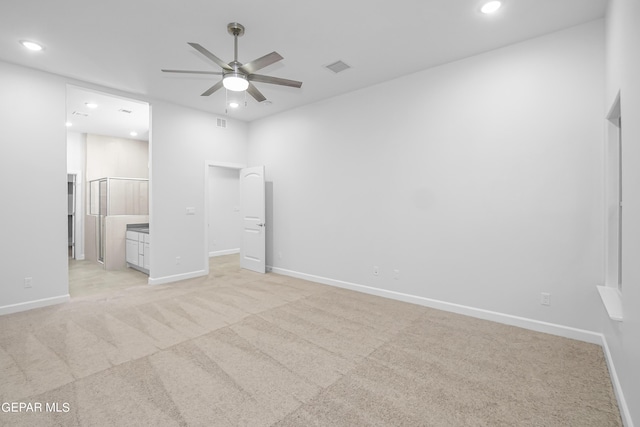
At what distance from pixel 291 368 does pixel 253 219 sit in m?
3.85

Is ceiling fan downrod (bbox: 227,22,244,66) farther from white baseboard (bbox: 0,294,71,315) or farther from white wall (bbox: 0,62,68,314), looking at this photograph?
white baseboard (bbox: 0,294,71,315)

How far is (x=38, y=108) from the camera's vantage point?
3779 millimetres

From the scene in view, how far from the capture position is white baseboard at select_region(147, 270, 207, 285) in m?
4.88

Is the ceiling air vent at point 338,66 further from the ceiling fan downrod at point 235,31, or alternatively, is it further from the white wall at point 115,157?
the white wall at point 115,157

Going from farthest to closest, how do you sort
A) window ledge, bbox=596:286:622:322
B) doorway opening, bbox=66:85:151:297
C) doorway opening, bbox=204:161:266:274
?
doorway opening, bbox=204:161:266:274
doorway opening, bbox=66:85:151:297
window ledge, bbox=596:286:622:322

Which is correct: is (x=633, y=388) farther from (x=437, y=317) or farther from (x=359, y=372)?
(x=437, y=317)

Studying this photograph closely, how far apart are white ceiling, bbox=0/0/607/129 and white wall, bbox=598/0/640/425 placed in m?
0.98

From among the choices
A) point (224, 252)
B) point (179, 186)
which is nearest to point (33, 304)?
point (179, 186)

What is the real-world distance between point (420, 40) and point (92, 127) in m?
6.90

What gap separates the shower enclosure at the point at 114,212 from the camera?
617 centimetres

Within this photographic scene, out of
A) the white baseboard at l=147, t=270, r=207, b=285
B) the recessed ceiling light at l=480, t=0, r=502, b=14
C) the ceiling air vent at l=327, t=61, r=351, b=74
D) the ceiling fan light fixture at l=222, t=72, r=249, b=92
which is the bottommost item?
the white baseboard at l=147, t=270, r=207, b=285

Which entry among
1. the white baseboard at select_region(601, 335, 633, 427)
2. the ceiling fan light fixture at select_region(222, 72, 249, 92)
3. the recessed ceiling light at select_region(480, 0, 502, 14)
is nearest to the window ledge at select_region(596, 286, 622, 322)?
the white baseboard at select_region(601, 335, 633, 427)

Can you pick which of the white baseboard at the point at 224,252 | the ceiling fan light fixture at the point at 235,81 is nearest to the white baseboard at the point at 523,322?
the ceiling fan light fixture at the point at 235,81

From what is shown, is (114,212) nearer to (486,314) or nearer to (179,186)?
(179,186)
